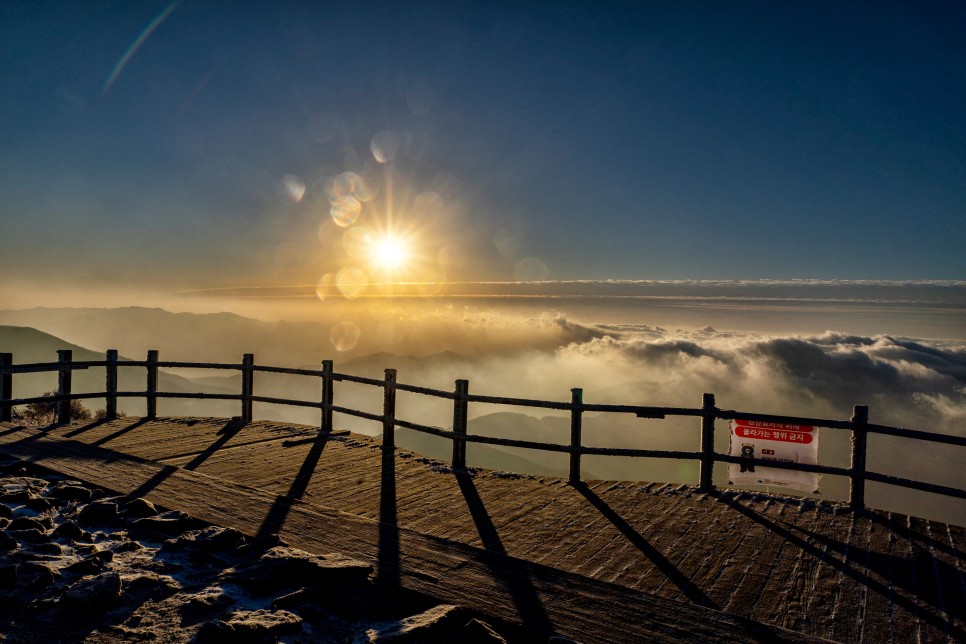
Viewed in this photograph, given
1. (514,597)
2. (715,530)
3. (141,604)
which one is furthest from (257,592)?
(715,530)

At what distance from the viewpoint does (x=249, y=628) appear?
3.80 m

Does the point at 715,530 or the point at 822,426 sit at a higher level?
the point at 822,426

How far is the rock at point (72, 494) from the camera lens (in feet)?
21.5

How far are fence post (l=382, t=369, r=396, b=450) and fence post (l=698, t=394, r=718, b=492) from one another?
5.07m

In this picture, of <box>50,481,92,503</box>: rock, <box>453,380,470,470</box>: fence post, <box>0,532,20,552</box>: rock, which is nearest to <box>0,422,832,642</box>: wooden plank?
<box>50,481,92,503</box>: rock

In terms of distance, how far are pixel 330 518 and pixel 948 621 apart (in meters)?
5.31

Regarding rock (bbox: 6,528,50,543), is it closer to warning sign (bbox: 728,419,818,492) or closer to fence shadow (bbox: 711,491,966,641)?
fence shadow (bbox: 711,491,966,641)

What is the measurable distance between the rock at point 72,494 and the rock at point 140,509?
0.80 meters

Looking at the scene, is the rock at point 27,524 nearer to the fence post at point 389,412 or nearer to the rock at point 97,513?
the rock at point 97,513

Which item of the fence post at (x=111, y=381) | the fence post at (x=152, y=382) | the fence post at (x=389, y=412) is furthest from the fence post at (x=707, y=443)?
the fence post at (x=111, y=381)

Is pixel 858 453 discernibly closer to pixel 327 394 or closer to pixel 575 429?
pixel 575 429

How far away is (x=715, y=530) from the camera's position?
6629 millimetres

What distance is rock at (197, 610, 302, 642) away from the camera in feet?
12.3

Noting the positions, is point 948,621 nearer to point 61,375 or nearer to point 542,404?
point 542,404
